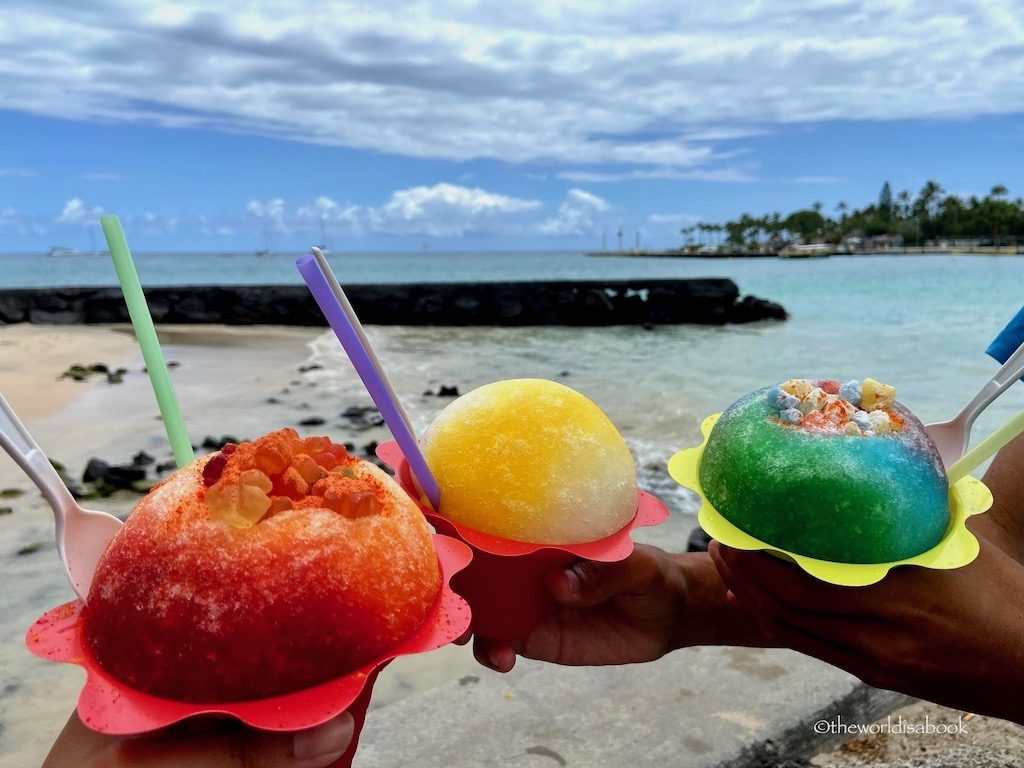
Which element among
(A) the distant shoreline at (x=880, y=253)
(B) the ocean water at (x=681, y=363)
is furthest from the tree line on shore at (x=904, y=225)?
(B) the ocean water at (x=681, y=363)

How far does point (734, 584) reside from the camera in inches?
61.2

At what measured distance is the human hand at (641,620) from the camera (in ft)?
6.02

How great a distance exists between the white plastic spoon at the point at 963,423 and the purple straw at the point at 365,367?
1.06 meters

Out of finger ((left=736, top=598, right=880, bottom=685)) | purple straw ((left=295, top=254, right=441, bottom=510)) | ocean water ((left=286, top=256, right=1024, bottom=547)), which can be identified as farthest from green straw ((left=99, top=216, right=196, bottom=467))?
ocean water ((left=286, top=256, right=1024, bottom=547))

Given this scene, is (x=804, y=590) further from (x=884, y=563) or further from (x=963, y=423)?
(x=963, y=423)

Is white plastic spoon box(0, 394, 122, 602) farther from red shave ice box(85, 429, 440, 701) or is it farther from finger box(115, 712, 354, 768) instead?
finger box(115, 712, 354, 768)

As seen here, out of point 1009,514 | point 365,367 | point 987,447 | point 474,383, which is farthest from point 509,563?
point 474,383

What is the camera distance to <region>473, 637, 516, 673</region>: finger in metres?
1.68

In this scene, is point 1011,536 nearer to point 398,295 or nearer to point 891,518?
point 891,518

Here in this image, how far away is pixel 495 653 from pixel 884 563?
2.77 feet

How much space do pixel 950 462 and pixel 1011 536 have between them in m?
0.49

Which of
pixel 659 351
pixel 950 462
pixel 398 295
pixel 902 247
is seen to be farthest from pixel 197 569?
pixel 902 247

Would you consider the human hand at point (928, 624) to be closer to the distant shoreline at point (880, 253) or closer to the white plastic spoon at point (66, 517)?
the white plastic spoon at point (66, 517)

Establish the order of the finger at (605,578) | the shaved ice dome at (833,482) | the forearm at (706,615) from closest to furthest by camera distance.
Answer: the shaved ice dome at (833,482) < the finger at (605,578) < the forearm at (706,615)
